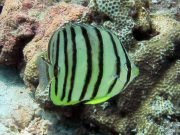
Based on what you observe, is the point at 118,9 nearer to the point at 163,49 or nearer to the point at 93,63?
the point at 163,49

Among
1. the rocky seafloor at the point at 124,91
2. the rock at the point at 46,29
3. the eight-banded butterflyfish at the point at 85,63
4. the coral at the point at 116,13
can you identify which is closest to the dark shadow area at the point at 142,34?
the rocky seafloor at the point at 124,91

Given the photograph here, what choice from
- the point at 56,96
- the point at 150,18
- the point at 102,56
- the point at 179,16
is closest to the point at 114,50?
the point at 102,56

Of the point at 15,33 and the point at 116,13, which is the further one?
the point at 15,33

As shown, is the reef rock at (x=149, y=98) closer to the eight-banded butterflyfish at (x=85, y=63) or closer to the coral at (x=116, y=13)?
the coral at (x=116, y=13)

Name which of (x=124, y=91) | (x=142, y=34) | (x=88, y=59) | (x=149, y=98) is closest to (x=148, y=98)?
Result: (x=149, y=98)

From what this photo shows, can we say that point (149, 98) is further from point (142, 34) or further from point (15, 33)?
point (15, 33)

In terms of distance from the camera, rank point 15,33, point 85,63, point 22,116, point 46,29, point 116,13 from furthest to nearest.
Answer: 1. point 15,33
2. point 46,29
3. point 22,116
4. point 116,13
5. point 85,63
